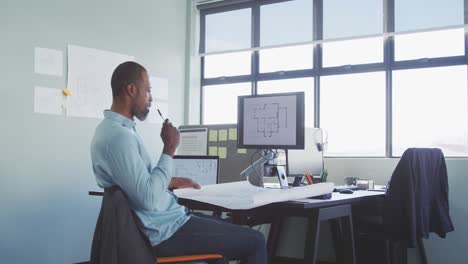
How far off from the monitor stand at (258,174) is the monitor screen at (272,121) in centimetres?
8

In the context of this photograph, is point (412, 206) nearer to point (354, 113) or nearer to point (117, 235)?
point (354, 113)

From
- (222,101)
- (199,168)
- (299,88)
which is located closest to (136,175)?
(199,168)

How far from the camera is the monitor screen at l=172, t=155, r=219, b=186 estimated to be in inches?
119

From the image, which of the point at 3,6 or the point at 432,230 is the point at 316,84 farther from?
the point at 3,6

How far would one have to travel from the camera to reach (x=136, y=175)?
1623 mm

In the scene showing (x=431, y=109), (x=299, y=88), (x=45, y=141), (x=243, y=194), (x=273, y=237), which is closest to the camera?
(x=243, y=194)

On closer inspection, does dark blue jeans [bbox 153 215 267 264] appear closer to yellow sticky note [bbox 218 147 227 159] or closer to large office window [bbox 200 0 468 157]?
yellow sticky note [bbox 218 147 227 159]

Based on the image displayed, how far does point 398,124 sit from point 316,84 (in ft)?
2.66

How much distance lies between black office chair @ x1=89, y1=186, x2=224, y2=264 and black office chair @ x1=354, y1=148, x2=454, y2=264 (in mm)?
1645

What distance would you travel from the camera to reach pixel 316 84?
444 cm

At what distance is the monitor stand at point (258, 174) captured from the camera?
245cm

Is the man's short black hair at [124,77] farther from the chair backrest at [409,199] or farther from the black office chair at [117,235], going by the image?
the chair backrest at [409,199]

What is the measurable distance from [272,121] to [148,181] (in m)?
0.96

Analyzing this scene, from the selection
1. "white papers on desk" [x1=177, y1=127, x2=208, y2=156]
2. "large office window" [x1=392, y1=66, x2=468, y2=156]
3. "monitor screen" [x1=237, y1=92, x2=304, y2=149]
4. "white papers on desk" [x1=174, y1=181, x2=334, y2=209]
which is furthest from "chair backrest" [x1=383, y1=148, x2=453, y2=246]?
"white papers on desk" [x1=177, y1=127, x2=208, y2=156]
